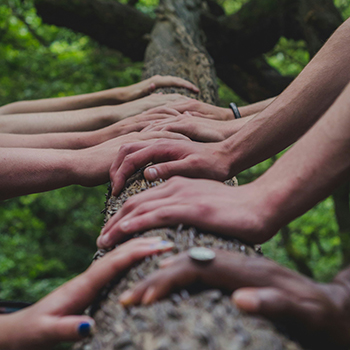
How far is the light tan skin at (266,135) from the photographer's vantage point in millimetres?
1432

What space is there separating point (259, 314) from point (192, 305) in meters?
0.14

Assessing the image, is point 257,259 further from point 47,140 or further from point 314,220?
point 314,220

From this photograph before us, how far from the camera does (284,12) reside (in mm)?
4590

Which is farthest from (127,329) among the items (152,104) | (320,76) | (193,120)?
(152,104)

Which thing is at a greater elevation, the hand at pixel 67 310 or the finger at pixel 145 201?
the finger at pixel 145 201

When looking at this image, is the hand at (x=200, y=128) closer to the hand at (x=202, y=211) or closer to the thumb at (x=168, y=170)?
the thumb at (x=168, y=170)

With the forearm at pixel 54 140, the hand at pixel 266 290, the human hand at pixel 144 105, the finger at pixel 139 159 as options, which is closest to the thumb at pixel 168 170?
the finger at pixel 139 159

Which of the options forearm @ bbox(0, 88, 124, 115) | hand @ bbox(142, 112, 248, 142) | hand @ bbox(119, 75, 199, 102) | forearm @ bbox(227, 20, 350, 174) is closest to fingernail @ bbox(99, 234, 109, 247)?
forearm @ bbox(227, 20, 350, 174)

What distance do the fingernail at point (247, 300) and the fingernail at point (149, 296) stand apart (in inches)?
7.1

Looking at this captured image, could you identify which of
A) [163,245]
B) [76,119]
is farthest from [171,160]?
[76,119]

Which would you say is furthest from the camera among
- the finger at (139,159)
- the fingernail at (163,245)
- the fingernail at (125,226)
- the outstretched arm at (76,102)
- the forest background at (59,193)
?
the forest background at (59,193)

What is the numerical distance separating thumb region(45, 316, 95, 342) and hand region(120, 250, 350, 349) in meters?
0.11

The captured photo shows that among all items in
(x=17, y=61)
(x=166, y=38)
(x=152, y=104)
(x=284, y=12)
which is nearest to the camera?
(x=152, y=104)

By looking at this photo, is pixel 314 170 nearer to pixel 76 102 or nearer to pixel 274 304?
pixel 274 304
